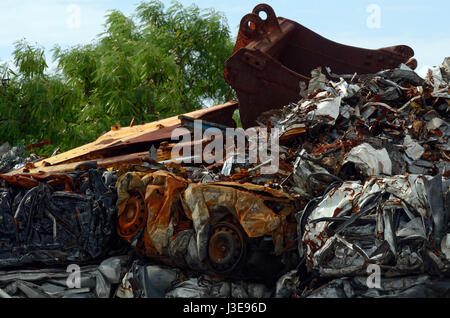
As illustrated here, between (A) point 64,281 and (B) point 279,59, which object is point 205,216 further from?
(B) point 279,59

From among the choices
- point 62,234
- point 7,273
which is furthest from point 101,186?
point 7,273

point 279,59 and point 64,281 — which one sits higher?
point 279,59

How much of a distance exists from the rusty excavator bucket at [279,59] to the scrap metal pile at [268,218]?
1.23 meters

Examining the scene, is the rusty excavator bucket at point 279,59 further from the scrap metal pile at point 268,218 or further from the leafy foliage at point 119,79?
the leafy foliage at point 119,79

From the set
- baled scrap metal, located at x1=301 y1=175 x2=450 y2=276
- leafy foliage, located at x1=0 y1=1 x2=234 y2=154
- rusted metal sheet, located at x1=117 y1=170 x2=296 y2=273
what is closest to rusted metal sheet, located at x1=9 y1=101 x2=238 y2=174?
rusted metal sheet, located at x1=117 y1=170 x2=296 y2=273

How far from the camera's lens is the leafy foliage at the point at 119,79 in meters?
16.2

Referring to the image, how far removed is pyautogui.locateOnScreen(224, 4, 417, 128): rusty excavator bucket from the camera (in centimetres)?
742

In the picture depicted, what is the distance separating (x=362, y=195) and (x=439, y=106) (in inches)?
97.0

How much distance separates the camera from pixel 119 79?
17547mm

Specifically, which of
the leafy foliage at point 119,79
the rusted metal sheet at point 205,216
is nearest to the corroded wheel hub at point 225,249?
the rusted metal sheet at point 205,216

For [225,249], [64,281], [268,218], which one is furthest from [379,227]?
[64,281]

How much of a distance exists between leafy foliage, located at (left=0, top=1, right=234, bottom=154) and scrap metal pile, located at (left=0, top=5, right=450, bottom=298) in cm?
946

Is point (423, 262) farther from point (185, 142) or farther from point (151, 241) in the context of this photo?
point (185, 142)

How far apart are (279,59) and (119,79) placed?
10.3 meters
